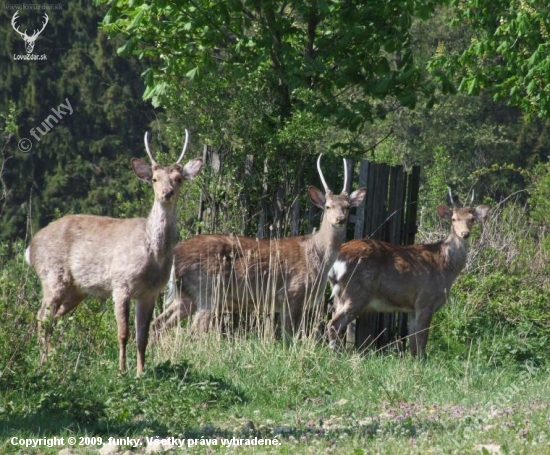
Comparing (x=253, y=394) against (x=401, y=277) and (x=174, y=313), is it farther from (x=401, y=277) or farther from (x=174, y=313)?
(x=401, y=277)

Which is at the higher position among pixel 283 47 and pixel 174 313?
pixel 283 47

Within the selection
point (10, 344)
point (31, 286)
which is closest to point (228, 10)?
point (31, 286)

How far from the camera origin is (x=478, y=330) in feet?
40.8

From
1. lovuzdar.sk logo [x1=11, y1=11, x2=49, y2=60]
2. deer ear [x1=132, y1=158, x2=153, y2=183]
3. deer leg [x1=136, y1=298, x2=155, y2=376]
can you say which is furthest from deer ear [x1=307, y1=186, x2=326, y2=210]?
lovuzdar.sk logo [x1=11, y1=11, x2=49, y2=60]

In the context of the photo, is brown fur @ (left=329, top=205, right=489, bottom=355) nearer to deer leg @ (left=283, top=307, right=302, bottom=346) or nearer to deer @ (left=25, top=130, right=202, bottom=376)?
deer leg @ (left=283, top=307, right=302, bottom=346)

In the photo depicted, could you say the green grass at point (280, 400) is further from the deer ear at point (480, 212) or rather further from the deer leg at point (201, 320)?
the deer ear at point (480, 212)

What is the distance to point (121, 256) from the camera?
9.88 m

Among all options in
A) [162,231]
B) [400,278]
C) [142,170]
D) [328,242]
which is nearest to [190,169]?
[142,170]

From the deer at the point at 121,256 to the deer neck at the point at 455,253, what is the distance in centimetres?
379

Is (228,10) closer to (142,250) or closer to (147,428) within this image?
(142,250)

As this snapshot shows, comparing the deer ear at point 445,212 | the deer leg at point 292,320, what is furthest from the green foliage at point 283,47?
the deer leg at point 292,320

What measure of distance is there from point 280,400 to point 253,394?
8.8 inches

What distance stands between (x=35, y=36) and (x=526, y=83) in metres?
19.1

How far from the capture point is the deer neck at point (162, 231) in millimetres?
9656
